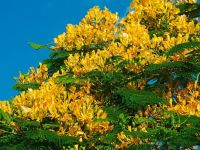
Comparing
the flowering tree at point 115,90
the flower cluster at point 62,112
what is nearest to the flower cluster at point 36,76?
the flowering tree at point 115,90

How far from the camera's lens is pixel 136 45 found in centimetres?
1205

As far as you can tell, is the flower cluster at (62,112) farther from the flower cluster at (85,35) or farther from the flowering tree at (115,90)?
the flower cluster at (85,35)

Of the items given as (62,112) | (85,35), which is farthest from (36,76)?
(62,112)

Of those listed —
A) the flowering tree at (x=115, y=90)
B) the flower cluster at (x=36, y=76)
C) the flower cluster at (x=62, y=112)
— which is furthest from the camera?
the flower cluster at (x=36, y=76)

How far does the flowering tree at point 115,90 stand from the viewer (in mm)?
9336

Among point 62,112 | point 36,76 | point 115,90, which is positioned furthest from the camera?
point 36,76

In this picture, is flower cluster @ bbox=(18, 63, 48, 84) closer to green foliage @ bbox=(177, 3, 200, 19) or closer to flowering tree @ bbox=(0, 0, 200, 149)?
flowering tree @ bbox=(0, 0, 200, 149)

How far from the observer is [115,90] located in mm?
11469

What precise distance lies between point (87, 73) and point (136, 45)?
5.45 ft

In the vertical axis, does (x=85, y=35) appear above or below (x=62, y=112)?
above

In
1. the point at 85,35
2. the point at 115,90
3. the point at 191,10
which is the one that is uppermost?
the point at 191,10

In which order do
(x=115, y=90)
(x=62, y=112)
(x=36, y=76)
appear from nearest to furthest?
(x=62, y=112) → (x=115, y=90) → (x=36, y=76)

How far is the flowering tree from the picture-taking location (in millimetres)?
9336

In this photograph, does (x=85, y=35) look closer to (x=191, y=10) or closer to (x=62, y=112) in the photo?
(x=191, y=10)
